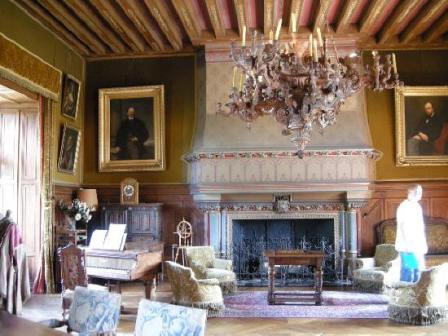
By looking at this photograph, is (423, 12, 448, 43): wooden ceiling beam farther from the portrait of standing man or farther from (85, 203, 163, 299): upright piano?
(85, 203, 163, 299): upright piano

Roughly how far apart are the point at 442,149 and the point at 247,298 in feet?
15.4

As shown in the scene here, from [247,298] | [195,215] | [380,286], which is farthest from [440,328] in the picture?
[195,215]

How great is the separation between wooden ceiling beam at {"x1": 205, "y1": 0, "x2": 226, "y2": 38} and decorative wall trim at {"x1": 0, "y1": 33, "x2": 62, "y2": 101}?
274 centimetres

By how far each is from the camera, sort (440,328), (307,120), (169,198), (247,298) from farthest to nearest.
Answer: (169,198) → (247,298) → (440,328) → (307,120)

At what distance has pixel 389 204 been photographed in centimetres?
970

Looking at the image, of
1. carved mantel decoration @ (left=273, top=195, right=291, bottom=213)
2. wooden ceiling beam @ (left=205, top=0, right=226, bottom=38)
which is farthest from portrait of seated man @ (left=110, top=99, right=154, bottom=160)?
carved mantel decoration @ (left=273, top=195, right=291, bottom=213)

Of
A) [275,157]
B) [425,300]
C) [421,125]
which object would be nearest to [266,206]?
[275,157]

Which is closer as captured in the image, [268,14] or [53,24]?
[268,14]

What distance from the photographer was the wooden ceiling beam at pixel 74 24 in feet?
25.6

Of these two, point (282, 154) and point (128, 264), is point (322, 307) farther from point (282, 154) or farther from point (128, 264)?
point (282, 154)

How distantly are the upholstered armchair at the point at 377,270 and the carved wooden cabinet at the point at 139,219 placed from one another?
366 cm

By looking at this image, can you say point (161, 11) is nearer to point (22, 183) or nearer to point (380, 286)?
point (22, 183)

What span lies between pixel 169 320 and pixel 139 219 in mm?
6852

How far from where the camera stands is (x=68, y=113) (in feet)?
31.0
